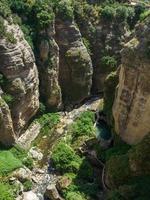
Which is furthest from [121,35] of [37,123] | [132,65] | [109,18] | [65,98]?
[132,65]

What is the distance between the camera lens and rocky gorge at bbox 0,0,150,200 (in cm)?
4350

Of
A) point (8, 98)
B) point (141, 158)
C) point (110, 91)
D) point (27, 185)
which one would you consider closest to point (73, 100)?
point (110, 91)

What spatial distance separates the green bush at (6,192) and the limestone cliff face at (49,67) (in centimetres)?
1768

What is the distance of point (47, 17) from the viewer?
57438mm

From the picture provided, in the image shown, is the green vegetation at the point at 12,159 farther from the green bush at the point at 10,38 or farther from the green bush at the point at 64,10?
the green bush at the point at 64,10

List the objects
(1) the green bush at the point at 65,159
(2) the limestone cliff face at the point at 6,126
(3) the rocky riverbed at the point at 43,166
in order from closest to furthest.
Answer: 1. (3) the rocky riverbed at the point at 43,166
2. (1) the green bush at the point at 65,159
3. (2) the limestone cliff face at the point at 6,126

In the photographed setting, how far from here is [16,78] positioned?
52.0m

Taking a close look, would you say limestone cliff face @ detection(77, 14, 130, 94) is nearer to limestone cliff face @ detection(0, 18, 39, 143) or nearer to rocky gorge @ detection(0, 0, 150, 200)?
rocky gorge @ detection(0, 0, 150, 200)

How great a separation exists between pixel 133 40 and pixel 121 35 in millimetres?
23678

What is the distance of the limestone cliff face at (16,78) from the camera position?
51.0 m

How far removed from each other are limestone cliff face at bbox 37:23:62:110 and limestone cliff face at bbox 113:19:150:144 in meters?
14.9

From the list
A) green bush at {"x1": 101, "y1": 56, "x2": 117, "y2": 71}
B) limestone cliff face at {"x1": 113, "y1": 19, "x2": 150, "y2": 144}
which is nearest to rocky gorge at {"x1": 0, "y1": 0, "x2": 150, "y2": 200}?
green bush at {"x1": 101, "y1": 56, "x2": 117, "y2": 71}

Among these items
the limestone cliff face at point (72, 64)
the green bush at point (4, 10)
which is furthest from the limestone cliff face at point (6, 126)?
the limestone cliff face at point (72, 64)

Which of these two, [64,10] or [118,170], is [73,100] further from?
[118,170]
